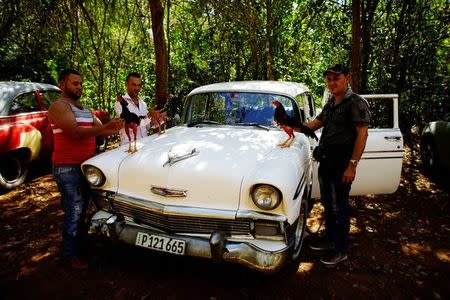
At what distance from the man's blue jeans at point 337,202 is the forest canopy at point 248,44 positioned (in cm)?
460

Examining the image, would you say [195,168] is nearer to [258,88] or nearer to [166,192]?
[166,192]

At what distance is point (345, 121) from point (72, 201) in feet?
8.67

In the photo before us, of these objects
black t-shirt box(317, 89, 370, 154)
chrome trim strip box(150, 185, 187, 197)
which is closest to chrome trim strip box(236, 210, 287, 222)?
chrome trim strip box(150, 185, 187, 197)

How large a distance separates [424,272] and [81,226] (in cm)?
337

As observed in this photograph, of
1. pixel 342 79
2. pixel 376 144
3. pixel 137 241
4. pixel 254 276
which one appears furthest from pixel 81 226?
pixel 376 144

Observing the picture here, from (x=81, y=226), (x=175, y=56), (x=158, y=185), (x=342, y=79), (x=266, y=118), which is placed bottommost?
(x=81, y=226)

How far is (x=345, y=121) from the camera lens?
10.1 ft

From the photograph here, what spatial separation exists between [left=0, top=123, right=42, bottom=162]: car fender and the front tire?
19 cm

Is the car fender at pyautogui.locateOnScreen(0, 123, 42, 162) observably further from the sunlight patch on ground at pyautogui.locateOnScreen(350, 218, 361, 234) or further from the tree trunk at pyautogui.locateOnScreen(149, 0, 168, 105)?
the sunlight patch on ground at pyautogui.locateOnScreen(350, 218, 361, 234)

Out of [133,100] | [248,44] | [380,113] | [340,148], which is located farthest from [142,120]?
[248,44]

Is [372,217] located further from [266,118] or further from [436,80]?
[436,80]

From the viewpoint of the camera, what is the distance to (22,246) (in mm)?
3730

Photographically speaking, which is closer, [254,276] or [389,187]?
[254,276]

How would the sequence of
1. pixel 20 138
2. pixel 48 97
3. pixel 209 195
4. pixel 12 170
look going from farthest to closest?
pixel 48 97
pixel 12 170
pixel 20 138
pixel 209 195
